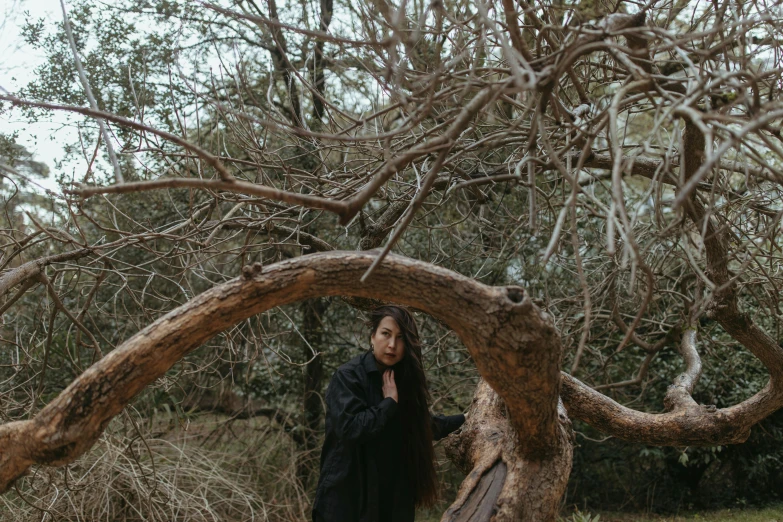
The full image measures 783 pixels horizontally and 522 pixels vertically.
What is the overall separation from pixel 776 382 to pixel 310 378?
13.5 ft

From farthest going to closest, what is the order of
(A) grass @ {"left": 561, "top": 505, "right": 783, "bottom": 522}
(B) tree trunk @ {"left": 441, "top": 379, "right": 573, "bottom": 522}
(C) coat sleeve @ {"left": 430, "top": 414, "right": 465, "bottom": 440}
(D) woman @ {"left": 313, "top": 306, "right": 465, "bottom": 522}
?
→ (A) grass @ {"left": 561, "top": 505, "right": 783, "bottom": 522} → (C) coat sleeve @ {"left": 430, "top": 414, "right": 465, "bottom": 440} → (D) woman @ {"left": 313, "top": 306, "right": 465, "bottom": 522} → (B) tree trunk @ {"left": 441, "top": 379, "right": 573, "bottom": 522}

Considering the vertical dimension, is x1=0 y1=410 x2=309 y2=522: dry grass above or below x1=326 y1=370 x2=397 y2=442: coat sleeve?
below

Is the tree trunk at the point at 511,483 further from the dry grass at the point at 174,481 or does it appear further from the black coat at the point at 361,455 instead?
the dry grass at the point at 174,481

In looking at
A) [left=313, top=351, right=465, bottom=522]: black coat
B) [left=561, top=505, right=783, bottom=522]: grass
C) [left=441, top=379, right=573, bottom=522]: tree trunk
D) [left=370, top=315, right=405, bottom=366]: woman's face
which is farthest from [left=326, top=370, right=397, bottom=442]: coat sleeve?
[left=561, top=505, right=783, bottom=522]: grass

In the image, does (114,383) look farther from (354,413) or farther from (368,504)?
(368,504)

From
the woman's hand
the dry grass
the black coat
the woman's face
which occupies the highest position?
the woman's face

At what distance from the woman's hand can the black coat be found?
49 mm

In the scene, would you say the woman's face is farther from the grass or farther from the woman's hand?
the grass

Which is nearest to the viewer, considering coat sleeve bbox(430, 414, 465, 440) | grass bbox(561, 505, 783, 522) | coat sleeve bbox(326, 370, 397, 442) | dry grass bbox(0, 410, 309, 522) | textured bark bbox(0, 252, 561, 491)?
textured bark bbox(0, 252, 561, 491)

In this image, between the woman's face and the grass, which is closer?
the woman's face

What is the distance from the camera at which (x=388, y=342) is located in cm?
339

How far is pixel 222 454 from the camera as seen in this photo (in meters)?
6.05

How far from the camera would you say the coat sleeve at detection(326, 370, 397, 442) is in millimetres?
3090

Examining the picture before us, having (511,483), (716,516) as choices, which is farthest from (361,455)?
Answer: (716,516)
